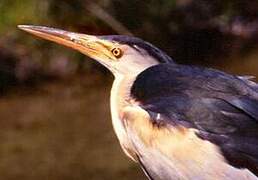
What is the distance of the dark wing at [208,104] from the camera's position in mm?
1449

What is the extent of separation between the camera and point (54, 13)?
140 inches

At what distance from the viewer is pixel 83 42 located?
173 centimetres

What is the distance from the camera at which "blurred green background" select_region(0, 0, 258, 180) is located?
3709 millimetres

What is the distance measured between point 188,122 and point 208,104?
0.14 ft

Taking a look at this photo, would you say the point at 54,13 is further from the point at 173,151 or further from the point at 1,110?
the point at 173,151

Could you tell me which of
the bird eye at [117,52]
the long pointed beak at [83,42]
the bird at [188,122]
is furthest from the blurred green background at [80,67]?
the bird at [188,122]

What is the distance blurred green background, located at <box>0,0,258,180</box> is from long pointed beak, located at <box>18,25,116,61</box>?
1.50m

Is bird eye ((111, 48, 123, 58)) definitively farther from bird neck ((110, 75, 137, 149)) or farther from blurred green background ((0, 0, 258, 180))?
blurred green background ((0, 0, 258, 180))

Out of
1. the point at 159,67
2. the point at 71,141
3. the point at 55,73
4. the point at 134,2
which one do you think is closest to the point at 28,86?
the point at 55,73

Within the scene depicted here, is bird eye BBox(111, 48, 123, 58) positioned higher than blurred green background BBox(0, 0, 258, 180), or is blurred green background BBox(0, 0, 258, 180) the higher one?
bird eye BBox(111, 48, 123, 58)

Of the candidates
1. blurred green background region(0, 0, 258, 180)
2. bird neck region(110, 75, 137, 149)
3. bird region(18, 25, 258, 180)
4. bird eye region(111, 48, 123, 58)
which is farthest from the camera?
blurred green background region(0, 0, 258, 180)

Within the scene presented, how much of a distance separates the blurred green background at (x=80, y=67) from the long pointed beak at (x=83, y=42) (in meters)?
1.50

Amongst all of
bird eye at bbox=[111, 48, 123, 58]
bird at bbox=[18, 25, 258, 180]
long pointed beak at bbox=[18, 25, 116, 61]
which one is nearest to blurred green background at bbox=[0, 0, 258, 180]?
long pointed beak at bbox=[18, 25, 116, 61]

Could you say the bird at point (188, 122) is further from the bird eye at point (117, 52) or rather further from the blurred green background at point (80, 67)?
the blurred green background at point (80, 67)
